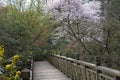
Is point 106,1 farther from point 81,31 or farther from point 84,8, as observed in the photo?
point 81,31

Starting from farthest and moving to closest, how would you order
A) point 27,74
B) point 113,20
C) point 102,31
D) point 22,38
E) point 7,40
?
point 102,31
point 113,20
point 22,38
point 7,40
point 27,74

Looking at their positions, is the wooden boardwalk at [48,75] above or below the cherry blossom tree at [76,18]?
below

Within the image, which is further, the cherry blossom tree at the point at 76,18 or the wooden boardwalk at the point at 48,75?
the cherry blossom tree at the point at 76,18

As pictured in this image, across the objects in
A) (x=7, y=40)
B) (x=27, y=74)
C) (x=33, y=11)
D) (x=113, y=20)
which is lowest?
(x=27, y=74)

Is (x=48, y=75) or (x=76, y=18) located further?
(x=76, y=18)

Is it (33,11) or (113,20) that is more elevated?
(33,11)

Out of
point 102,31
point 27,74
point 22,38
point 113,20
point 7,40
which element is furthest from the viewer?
point 102,31

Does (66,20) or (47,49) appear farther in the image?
(47,49)

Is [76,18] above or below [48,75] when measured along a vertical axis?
above

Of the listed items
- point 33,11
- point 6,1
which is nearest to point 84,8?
point 33,11

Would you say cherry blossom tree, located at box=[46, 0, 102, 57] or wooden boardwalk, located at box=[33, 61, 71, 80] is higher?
cherry blossom tree, located at box=[46, 0, 102, 57]

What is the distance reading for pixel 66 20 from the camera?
1354 centimetres

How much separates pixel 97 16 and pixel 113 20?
8.04 feet

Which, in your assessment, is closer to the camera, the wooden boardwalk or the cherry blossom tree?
the wooden boardwalk
